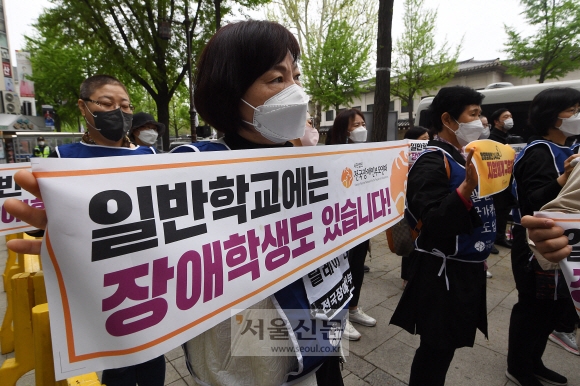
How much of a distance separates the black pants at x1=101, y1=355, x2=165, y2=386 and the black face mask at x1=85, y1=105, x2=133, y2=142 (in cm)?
150

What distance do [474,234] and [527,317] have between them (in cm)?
107

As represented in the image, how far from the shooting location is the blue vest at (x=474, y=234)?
1.78m

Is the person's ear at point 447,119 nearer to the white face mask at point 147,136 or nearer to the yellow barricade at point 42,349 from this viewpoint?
the yellow barricade at point 42,349

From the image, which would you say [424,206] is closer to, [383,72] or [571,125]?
[571,125]

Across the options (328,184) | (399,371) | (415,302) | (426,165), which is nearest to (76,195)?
(328,184)

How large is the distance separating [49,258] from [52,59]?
2415 cm

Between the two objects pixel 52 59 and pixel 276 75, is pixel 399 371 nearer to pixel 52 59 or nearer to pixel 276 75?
pixel 276 75

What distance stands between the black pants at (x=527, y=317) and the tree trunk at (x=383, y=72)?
383 centimetres

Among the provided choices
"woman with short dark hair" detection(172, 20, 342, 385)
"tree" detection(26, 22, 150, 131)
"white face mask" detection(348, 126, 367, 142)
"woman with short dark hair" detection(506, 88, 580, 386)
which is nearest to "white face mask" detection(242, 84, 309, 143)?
"woman with short dark hair" detection(172, 20, 342, 385)

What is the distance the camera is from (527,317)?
2.32 metres

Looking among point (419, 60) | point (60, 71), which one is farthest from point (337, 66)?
point (60, 71)

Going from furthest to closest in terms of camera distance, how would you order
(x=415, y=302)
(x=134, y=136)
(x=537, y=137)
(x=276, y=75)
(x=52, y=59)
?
(x=52, y=59) → (x=134, y=136) → (x=537, y=137) → (x=415, y=302) → (x=276, y=75)

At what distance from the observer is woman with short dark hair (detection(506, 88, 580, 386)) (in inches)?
84.5

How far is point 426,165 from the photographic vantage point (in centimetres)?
183
